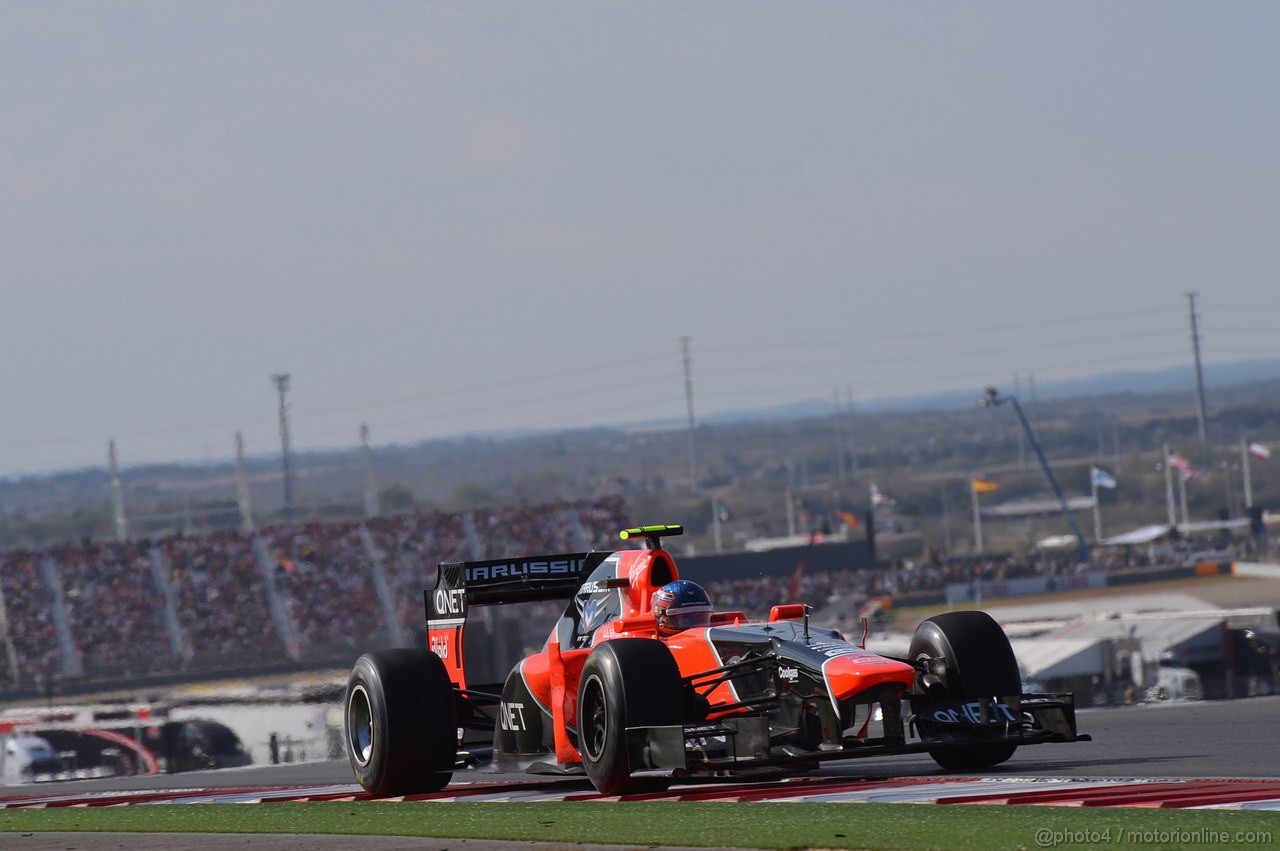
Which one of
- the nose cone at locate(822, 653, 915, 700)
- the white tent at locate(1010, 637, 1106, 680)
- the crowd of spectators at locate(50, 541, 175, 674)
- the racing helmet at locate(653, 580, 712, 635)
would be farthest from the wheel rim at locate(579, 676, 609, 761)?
the crowd of spectators at locate(50, 541, 175, 674)

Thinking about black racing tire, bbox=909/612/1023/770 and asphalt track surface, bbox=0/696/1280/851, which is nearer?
asphalt track surface, bbox=0/696/1280/851

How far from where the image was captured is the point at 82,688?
4709 cm

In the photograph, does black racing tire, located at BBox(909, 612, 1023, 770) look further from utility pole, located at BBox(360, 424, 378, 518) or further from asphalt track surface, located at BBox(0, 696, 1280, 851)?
utility pole, located at BBox(360, 424, 378, 518)

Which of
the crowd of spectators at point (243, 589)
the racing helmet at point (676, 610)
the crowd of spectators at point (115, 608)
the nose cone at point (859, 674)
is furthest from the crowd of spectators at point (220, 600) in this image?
the nose cone at point (859, 674)

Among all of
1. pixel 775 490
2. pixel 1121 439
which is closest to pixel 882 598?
pixel 775 490

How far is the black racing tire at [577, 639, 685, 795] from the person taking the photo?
1093cm

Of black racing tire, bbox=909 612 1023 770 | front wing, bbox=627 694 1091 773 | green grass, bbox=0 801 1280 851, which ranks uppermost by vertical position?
black racing tire, bbox=909 612 1023 770

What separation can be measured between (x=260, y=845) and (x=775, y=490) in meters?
145

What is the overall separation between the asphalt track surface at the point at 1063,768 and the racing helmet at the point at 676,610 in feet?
4.27

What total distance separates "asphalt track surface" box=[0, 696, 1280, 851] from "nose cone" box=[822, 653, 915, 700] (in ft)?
3.12

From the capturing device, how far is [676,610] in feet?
40.4

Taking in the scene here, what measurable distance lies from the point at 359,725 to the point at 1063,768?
16.8 feet
